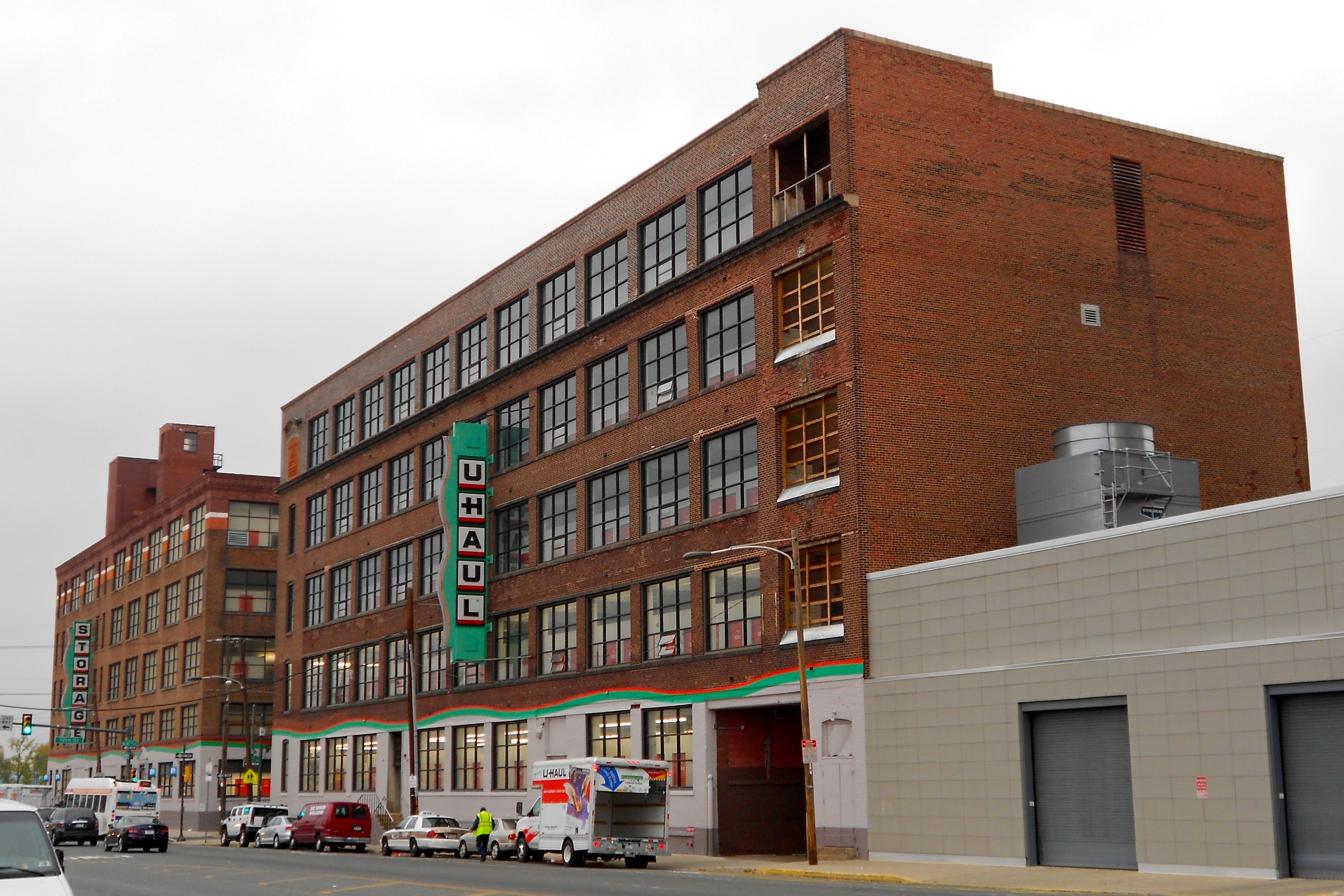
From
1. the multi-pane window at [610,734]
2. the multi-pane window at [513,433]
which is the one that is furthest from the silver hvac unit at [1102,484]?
the multi-pane window at [513,433]

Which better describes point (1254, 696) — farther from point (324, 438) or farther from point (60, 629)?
point (60, 629)

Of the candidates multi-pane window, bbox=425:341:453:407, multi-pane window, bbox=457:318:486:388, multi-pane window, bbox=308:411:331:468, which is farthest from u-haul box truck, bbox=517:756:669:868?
multi-pane window, bbox=308:411:331:468

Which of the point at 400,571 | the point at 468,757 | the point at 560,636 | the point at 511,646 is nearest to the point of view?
the point at 560,636

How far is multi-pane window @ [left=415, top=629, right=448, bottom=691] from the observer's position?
65.2 m

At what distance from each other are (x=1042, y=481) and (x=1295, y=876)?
558 inches

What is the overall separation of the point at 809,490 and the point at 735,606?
17.7ft

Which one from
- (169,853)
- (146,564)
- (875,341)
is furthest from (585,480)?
(146,564)

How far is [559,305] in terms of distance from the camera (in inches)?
2344

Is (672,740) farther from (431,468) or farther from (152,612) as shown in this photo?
(152,612)

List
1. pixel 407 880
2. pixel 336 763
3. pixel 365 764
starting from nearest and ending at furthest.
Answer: pixel 407 880 < pixel 365 764 < pixel 336 763

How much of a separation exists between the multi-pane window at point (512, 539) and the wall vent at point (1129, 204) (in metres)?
25.5

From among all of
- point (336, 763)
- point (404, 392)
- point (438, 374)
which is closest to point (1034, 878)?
point (438, 374)

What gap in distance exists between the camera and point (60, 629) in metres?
137

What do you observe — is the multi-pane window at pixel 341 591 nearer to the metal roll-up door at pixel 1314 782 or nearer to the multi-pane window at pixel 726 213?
the multi-pane window at pixel 726 213
